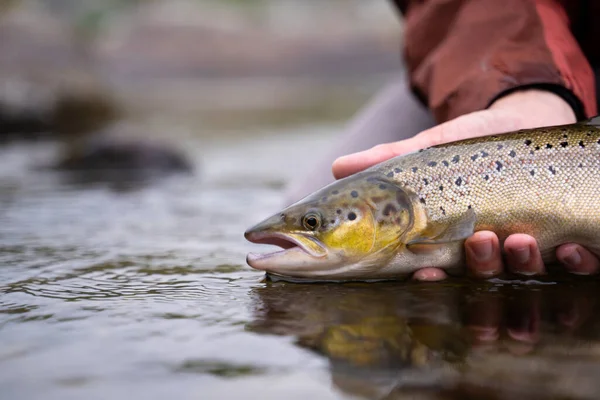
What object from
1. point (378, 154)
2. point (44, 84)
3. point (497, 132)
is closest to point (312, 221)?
point (378, 154)

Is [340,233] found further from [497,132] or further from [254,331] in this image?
[497,132]

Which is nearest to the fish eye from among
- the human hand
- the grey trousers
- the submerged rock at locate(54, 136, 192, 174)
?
the human hand

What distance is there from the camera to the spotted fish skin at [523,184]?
2.18m

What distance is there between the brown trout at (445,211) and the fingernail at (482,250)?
A: 2.1 inches

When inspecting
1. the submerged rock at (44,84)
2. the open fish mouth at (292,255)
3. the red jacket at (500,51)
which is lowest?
the open fish mouth at (292,255)

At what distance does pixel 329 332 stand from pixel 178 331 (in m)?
0.35

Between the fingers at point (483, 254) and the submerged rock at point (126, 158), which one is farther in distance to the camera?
the submerged rock at point (126, 158)

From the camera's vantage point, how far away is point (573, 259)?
221 cm

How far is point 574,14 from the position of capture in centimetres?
317

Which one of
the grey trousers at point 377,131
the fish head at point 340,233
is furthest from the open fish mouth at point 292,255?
the grey trousers at point 377,131

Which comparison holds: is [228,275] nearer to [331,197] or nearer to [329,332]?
[331,197]

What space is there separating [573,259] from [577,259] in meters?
0.01

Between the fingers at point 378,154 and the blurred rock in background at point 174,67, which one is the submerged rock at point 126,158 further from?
the fingers at point 378,154

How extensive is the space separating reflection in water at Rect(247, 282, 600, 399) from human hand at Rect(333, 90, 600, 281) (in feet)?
0.25
